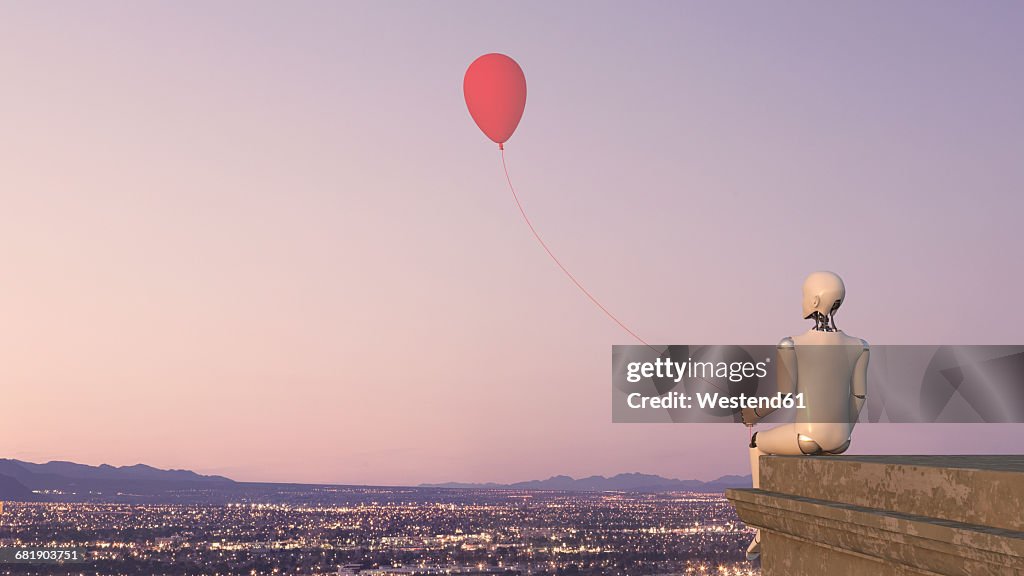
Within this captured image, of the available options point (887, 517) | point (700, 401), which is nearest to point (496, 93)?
point (700, 401)

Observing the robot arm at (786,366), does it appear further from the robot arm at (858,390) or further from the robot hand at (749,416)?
the robot arm at (858,390)

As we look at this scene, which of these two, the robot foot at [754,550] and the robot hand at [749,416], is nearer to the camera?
the robot foot at [754,550]

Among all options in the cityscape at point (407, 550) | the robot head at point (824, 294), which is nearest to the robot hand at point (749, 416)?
the robot head at point (824, 294)

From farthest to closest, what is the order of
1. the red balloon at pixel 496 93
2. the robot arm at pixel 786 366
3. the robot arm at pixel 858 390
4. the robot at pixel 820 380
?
the red balloon at pixel 496 93, the robot arm at pixel 858 390, the robot arm at pixel 786 366, the robot at pixel 820 380

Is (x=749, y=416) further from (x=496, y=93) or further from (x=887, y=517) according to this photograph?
(x=496, y=93)

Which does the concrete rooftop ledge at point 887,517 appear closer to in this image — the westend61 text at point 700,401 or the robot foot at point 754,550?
the robot foot at point 754,550

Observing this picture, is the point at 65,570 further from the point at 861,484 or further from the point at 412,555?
the point at 861,484

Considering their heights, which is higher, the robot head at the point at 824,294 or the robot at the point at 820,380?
the robot head at the point at 824,294

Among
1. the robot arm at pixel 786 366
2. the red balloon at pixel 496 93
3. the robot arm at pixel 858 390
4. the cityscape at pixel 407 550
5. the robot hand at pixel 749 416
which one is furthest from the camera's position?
the cityscape at pixel 407 550

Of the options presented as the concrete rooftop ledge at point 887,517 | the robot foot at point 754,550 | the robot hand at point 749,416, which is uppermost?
the robot hand at point 749,416
